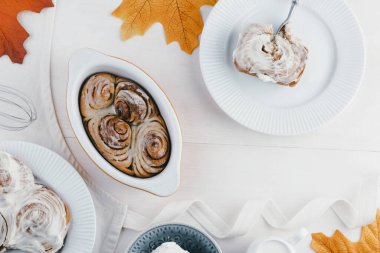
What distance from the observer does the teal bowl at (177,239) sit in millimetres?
924

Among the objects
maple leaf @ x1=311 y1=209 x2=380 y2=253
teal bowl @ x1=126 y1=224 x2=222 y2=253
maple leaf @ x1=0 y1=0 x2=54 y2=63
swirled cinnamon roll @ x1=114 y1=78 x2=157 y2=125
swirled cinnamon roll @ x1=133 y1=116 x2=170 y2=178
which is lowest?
maple leaf @ x1=311 y1=209 x2=380 y2=253

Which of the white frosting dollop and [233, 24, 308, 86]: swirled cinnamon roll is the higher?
[233, 24, 308, 86]: swirled cinnamon roll

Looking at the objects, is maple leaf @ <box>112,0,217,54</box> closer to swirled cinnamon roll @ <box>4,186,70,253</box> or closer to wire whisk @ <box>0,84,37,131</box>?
wire whisk @ <box>0,84,37,131</box>

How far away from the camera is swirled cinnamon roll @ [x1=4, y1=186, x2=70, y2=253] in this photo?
89 centimetres

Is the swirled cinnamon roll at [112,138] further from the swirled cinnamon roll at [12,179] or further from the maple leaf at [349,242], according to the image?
the maple leaf at [349,242]

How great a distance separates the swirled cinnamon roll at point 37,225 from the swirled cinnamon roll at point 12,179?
0.02m

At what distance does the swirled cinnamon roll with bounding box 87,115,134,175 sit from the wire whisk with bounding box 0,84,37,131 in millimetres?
135

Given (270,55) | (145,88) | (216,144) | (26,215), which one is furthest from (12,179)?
(270,55)

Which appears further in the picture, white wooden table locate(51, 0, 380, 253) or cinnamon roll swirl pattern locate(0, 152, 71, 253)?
white wooden table locate(51, 0, 380, 253)

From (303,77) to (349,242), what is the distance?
1.07 ft

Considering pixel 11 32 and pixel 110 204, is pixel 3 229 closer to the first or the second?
pixel 110 204

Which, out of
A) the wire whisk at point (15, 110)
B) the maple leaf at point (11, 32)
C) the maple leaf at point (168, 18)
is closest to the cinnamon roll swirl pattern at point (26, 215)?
the wire whisk at point (15, 110)

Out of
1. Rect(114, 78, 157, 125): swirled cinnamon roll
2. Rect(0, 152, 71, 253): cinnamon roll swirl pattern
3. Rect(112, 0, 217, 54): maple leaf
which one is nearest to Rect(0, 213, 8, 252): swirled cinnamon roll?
Rect(0, 152, 71, 253): cinnamon roll swirl pattern

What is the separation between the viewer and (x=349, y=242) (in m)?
1.00
